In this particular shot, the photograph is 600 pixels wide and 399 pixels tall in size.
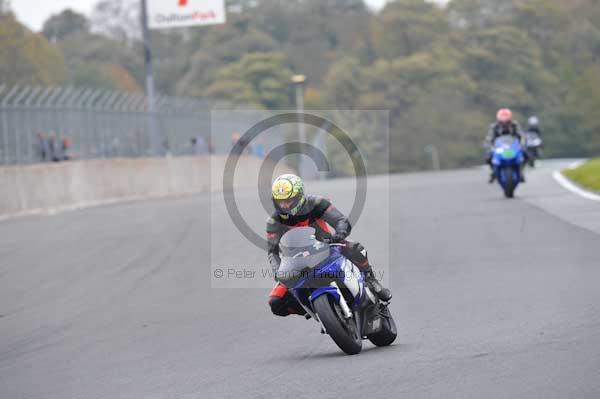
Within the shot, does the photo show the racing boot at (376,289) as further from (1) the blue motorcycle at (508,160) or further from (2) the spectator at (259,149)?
(2) the spectator at (259,149)

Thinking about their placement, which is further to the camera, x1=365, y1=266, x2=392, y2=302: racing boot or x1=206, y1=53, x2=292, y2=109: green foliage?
x1=206, y1=53, x2=292, y2=109: green foliage

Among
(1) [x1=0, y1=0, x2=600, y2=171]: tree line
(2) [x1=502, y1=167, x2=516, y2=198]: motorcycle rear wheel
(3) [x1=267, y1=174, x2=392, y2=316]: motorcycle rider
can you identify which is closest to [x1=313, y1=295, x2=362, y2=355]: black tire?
(3) [x1=267, y1=174, x2=392, y2=316]: motorcycle rider

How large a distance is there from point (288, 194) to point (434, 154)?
276ft

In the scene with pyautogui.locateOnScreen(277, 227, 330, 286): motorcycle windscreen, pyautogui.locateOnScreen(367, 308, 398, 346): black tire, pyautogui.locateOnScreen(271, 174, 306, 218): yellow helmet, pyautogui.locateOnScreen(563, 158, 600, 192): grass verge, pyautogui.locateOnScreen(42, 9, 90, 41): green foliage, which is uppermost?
pyautogui.locateOnScreen(42, 9, 90, 41): green foliage

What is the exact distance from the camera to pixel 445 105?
91.8 metres

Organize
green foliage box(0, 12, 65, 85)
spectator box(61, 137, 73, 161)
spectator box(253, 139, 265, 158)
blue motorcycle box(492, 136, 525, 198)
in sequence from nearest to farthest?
blue motorcycle box(492, 136, 525, 198) < spectator box(61, 137, 73, 161) < spectator box(253, 139, 265, 158) < green foliage box(0, 12, 65, 85)

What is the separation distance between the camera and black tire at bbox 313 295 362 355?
7.92 meters

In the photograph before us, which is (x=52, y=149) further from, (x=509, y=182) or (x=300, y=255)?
(x=300, y=255)

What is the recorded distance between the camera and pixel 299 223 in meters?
8.42

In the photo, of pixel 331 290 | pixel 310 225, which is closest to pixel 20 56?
pixel 310 225

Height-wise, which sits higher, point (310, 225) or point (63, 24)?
point (63, 24)

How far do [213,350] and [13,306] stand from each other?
4178 mm

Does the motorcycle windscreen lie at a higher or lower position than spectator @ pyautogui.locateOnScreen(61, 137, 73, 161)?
higher

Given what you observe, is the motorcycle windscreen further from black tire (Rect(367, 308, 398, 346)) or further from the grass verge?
the grass verge
